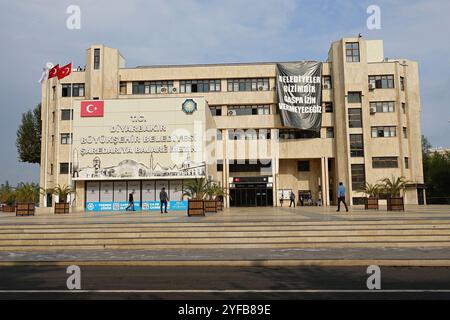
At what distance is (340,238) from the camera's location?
12992 mm

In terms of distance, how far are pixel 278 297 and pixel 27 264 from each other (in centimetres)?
709

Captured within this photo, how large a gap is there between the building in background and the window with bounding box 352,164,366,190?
0.11 metres

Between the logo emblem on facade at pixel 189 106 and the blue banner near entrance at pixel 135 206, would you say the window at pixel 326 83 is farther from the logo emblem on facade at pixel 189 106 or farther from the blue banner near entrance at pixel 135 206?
the blue banner near entrance at pixel 135 206

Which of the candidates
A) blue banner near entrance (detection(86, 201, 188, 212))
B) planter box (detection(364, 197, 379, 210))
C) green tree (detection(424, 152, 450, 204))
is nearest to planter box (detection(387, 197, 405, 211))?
planter box (detection(364, 197, 379, 210))

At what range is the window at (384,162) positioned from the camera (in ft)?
146

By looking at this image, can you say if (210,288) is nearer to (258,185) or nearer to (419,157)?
(258,185)

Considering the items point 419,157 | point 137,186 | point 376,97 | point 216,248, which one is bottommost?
point 216,248

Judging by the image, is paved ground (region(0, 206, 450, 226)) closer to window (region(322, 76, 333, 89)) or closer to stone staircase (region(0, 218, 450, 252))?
stone staircase (region(0, 218, 450, 252))

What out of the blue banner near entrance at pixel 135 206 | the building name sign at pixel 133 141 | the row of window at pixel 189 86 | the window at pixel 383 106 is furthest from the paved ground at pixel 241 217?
the row of window at pixel 189 86

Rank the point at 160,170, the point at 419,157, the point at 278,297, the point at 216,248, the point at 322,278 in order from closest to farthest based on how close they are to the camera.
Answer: the point at 278,297
the point at 322,278
the point at 216,248
the point at 160,170
the point at 419,157

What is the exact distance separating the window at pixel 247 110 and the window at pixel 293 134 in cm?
316

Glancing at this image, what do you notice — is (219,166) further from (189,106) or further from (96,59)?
(96,59)

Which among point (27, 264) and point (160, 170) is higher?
point (160, 170)
